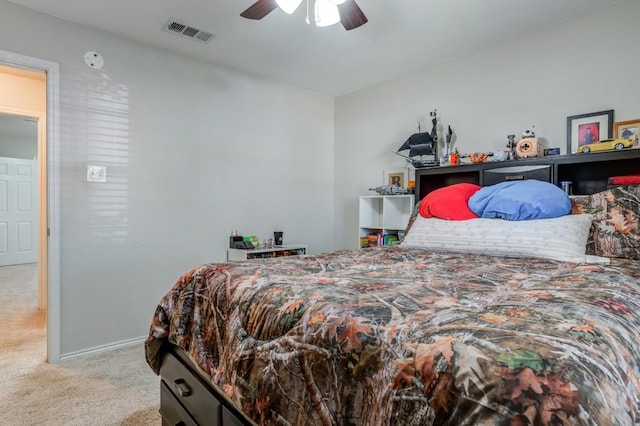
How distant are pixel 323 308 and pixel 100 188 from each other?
257 cm

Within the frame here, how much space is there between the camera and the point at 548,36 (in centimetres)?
262

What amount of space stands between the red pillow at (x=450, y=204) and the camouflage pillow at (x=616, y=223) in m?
0.61

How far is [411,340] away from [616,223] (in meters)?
1.83

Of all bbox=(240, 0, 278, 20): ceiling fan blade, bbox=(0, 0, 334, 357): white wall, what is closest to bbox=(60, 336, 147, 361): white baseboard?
bbox=(0, 0, 334, 357): white wall

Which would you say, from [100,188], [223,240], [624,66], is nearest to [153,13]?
[100,188]

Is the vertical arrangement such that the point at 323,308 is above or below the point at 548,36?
below

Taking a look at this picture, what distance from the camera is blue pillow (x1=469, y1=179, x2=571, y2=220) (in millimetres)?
1937

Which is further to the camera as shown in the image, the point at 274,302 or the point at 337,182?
the point at 337,182

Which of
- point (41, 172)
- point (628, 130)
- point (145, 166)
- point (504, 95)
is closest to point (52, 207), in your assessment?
point (145, 166)

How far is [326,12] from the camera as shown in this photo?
1.99m

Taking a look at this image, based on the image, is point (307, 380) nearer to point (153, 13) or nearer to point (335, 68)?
point (153, 13)

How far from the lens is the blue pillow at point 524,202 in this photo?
1.94 meters

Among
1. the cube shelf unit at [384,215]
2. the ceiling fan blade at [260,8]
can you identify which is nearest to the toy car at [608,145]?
the cube shelf unit at [384,215]

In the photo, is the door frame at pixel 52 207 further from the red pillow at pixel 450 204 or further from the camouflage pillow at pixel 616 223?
the camouflage pillow at pixel 616 223
